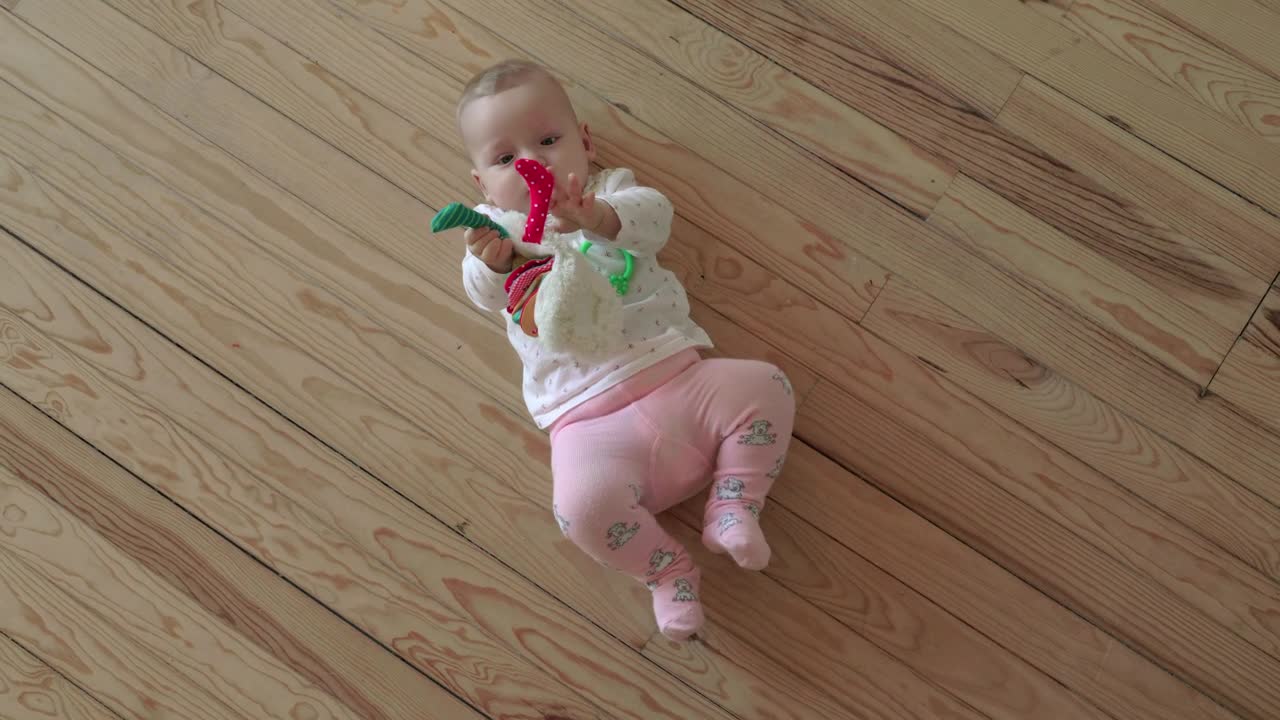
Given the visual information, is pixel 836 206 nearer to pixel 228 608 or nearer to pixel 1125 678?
pixel 1125 678

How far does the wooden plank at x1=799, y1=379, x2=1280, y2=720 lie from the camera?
978 millimetres

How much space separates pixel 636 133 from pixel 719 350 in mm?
304

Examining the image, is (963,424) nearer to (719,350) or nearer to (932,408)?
(932,408)

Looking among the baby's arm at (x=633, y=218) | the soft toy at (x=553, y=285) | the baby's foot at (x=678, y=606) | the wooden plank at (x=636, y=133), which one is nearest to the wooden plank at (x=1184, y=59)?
the wooden plank at (x=636, y=133)

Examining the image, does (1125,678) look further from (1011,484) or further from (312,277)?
(312,277)

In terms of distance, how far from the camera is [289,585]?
3.34 feet

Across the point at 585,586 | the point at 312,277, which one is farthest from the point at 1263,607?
the point at 312,277

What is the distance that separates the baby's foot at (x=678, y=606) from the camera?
3.05ft

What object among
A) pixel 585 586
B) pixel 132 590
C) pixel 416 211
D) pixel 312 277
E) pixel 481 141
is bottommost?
pixel 132 590

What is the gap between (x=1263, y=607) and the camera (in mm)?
993

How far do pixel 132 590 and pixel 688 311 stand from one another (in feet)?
2.43

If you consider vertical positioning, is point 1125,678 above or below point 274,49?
below

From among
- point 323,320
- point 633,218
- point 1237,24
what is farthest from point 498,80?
point 1237,24

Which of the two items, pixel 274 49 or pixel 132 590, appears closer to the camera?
pixel 132 590
